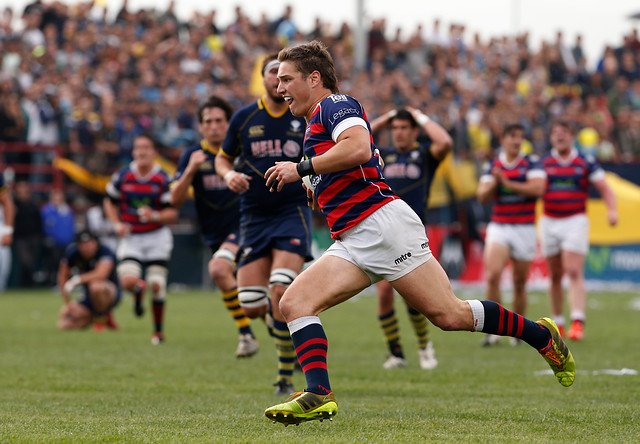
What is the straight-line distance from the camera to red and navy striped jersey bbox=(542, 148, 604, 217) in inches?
486

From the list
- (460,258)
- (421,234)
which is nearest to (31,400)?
(421,234)

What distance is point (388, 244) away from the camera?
18.2 feet

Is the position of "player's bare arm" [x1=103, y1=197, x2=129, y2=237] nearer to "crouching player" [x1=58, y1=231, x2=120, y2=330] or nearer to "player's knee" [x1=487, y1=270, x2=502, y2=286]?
"crouching player" [x1=58, y1=231, x2=120, y2=330]

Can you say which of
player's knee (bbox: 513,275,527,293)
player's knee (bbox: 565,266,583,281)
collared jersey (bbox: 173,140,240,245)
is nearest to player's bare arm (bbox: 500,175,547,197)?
player's knee (bbox: 513,275,527,293)

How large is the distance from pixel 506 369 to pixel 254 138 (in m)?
3.30

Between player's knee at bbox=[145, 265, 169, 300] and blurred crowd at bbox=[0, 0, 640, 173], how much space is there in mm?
8232

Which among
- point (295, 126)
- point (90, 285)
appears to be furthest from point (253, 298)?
point (90, 285)

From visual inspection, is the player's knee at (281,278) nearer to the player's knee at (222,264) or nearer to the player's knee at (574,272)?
the player's knee at (222,264)

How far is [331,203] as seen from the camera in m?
5.72

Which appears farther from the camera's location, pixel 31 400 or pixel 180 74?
pixel 180 74

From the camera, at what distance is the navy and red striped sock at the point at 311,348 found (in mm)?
5445

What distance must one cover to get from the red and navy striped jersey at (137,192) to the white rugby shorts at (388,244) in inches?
286

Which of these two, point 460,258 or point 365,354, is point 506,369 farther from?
point 460,258

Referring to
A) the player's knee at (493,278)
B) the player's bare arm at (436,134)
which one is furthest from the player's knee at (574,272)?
the player's bare arm at (436,134)
